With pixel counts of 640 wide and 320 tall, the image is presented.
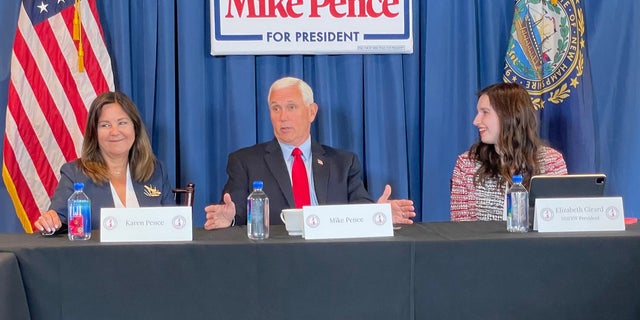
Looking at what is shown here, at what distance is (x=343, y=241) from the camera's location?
2.21 m

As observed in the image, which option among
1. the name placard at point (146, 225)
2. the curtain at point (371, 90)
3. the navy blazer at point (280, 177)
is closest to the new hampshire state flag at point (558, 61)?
the curtain at point (371, 90)

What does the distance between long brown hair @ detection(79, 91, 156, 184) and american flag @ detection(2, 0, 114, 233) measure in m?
0.57

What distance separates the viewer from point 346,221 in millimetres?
2297

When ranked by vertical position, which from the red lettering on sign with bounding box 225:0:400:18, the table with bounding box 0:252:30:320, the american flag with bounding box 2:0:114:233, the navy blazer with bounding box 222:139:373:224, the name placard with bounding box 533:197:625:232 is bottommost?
the table with bounding box 0:252:30:320

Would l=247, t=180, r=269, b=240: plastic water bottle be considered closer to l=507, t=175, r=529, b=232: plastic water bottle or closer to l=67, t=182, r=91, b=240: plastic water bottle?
l=67, t=182, r=91, b=240: plastic water bottle

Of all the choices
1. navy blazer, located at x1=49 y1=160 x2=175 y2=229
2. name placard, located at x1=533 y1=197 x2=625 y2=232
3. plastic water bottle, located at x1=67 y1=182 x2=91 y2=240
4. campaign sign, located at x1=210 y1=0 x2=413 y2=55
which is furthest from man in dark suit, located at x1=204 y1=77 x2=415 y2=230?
name placard, located at x1=533 y1=197 x2=625 y2=232

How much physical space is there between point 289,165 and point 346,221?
116cm

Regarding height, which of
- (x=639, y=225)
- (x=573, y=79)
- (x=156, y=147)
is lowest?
(x=639, y=225)

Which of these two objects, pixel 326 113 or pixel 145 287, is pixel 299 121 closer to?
pixel 326 113

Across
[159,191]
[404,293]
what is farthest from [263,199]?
[159,191]

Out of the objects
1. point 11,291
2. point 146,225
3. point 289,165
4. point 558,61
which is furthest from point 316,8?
point 11,291

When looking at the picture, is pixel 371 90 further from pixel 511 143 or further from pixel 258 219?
pixel 258 219

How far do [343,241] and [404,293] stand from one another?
24 cm

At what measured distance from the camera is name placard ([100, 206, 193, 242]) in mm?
2246
